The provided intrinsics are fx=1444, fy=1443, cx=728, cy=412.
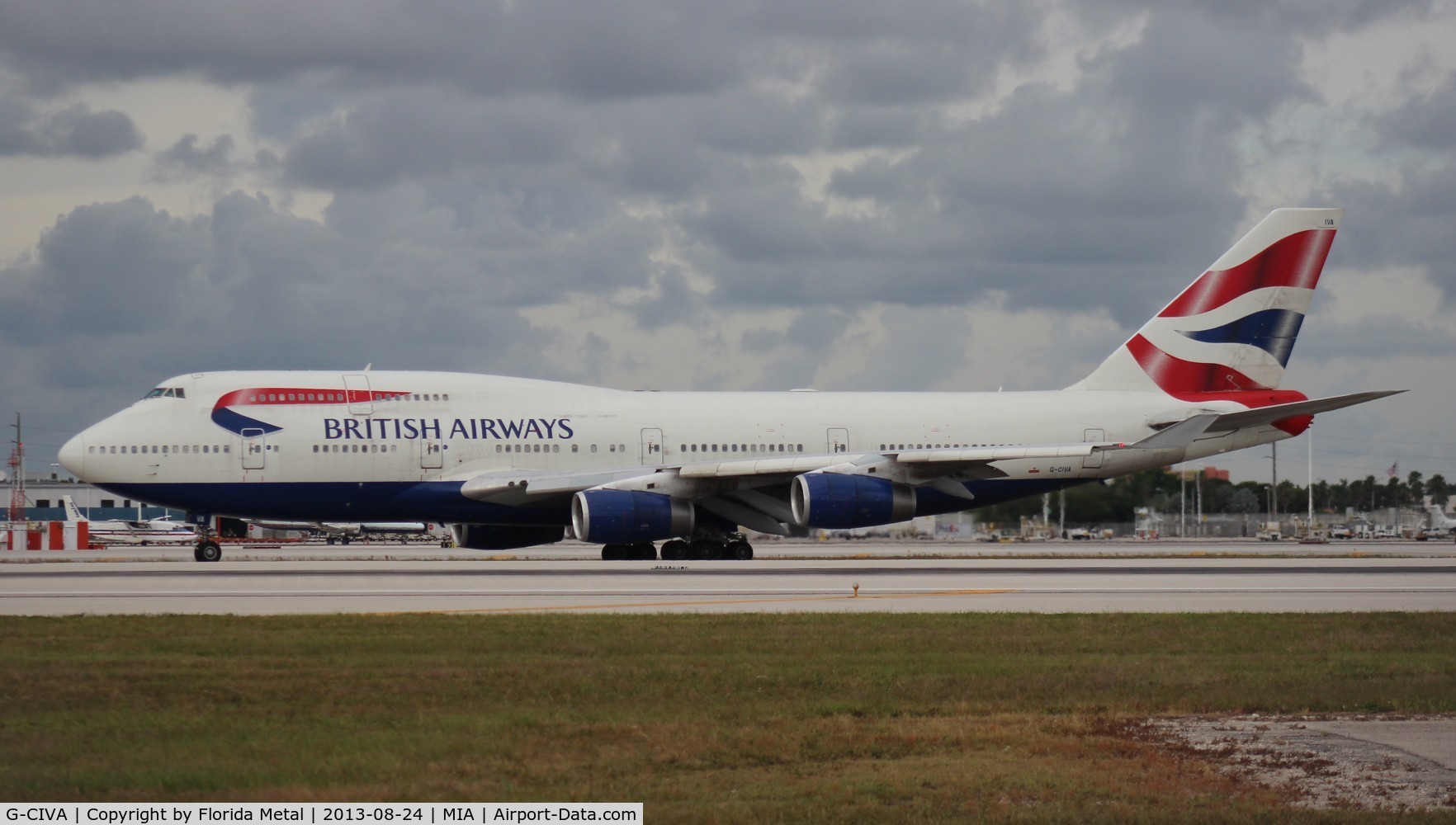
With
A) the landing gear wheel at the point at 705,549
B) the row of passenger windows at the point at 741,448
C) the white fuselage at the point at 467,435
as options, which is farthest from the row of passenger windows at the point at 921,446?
the landing gear wheel at the point at 705,549

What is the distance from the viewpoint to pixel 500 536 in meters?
39.0

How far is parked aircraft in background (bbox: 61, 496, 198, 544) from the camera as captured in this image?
78.4 meters

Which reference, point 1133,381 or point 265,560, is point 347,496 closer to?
point 265,560

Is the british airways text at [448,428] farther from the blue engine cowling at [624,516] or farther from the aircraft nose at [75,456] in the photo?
the aircraft nose at [75,456]

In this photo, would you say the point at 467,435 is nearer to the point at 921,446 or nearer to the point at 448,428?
the point at 448,428

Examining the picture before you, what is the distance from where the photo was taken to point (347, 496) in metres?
35.3

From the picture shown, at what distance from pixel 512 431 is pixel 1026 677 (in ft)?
79.8

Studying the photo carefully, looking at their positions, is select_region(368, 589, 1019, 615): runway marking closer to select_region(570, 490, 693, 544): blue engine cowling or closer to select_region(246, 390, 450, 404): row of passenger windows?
select_region(570, 490, 693, 544): blue engine cowling

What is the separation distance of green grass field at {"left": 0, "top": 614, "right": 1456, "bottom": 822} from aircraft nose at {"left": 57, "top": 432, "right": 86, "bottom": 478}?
17.5 m

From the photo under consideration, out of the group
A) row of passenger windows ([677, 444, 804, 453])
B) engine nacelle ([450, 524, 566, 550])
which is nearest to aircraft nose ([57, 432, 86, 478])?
engine nacelle ([450, 524, 566, 550])

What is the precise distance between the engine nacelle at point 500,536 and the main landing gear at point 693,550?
2.03 meters

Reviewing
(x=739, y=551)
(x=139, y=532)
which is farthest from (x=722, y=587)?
(x=139, y=532)

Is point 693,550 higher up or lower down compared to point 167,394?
lower down

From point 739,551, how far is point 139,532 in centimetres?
6248
